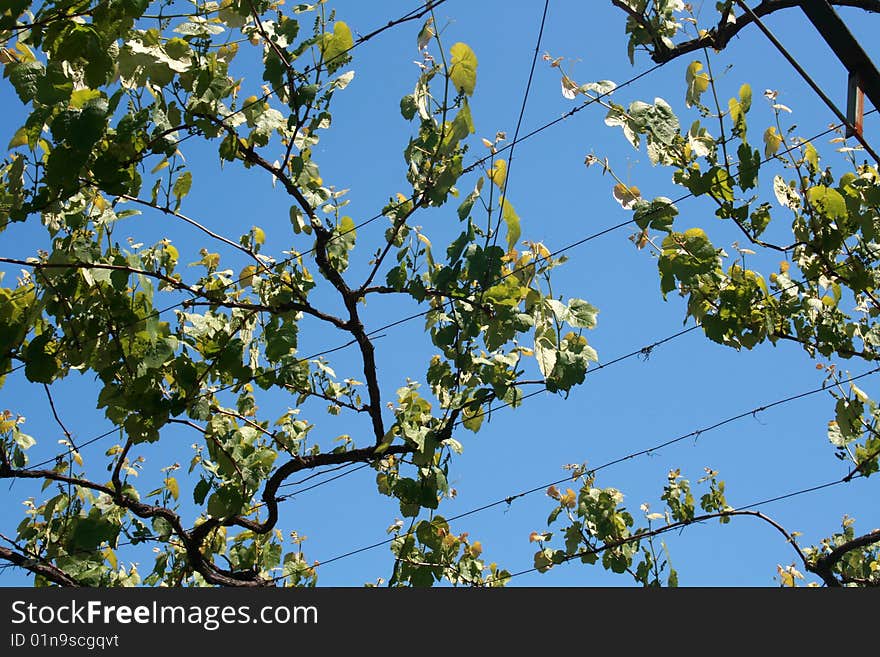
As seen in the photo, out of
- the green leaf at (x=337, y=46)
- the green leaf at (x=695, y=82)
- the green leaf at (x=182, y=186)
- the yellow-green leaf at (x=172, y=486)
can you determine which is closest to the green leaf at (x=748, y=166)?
the green leaf at (x=695, y=82)

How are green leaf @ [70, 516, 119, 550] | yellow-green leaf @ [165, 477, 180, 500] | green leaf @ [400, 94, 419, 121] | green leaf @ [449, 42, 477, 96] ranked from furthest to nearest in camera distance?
yellow-green leaf @ [165, 477, 180, 500] → green leaf @ [70, 516, 119, 550] → green leaf @ [400, 94, 419, 121] → green leaf @ [449, 42, 477, 96]

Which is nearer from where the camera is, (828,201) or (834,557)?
(828,201)

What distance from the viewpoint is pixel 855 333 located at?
4141 millimetres

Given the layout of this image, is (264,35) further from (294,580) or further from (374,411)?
(294,580)

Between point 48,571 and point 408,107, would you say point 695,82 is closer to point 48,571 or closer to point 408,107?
point 408,107

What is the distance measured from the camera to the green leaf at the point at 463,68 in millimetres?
2943

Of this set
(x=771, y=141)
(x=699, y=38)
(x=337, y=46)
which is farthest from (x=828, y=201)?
(x=337, y=46)

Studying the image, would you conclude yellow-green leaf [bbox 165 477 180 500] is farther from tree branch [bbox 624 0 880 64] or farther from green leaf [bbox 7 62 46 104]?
tree branch [bbox 624 0 880 64]

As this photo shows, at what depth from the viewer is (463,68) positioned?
9.73ft

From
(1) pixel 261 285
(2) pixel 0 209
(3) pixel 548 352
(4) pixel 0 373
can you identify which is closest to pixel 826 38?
(3) pixel 548 352

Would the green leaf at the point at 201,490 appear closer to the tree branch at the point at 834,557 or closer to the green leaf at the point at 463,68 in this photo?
the green leaf at the point at 463,68

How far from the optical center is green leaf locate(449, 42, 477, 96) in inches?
116

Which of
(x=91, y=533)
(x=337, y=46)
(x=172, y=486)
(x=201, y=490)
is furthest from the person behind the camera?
(x=172, y=486)

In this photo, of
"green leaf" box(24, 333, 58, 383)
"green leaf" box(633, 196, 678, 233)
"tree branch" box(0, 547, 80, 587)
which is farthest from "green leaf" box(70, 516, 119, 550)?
"green leaf" box(633, 196, 678, 233)
